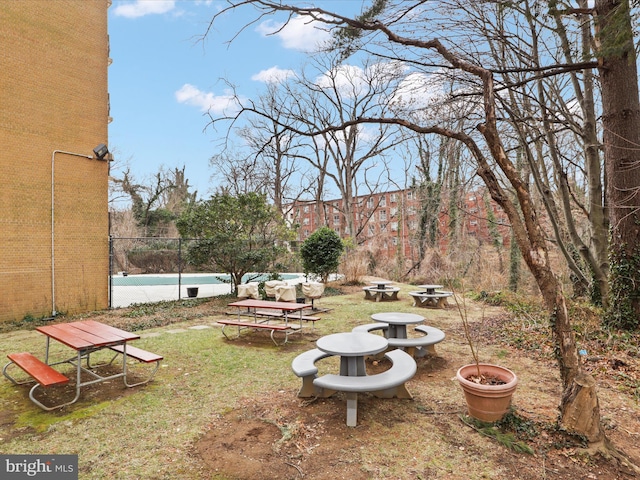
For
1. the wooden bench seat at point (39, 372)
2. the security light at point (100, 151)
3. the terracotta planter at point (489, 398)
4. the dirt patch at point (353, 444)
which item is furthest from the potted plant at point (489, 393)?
the security light at point (100, 151)

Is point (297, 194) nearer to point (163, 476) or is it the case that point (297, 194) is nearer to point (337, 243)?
point (337, 243)

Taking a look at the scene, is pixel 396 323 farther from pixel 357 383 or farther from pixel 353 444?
pixel 353 444

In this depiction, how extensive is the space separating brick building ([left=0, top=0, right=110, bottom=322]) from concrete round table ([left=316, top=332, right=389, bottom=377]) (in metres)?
8.28

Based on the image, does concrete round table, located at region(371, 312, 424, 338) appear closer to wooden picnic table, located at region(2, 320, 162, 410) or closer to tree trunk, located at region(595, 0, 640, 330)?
wooden picnic table, located at region(2, 320, 162, 410)

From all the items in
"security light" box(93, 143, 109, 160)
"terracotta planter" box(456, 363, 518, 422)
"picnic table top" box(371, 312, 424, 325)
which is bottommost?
"terracotta planter" box(456, 363, 518, 422)

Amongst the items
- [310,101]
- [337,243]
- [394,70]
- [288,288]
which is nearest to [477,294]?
[337,243]

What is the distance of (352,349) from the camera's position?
11.8 ft

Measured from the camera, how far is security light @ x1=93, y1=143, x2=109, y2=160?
9402 mm

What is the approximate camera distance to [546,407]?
3.70m

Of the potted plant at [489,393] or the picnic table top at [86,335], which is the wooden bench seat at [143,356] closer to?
the picnic table top at [86,335]

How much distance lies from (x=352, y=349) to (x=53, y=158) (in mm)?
9202

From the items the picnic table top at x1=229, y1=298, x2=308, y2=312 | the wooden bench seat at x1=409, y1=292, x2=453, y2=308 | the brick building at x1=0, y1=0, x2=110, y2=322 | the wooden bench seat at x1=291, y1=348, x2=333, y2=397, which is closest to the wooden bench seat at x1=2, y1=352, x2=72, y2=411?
the wooden bench seat at x1=291, y1=348, x2=333, y2=397

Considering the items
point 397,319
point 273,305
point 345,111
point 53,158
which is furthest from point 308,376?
point 345,111

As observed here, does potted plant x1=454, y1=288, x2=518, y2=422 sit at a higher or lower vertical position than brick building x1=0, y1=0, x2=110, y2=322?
lower
